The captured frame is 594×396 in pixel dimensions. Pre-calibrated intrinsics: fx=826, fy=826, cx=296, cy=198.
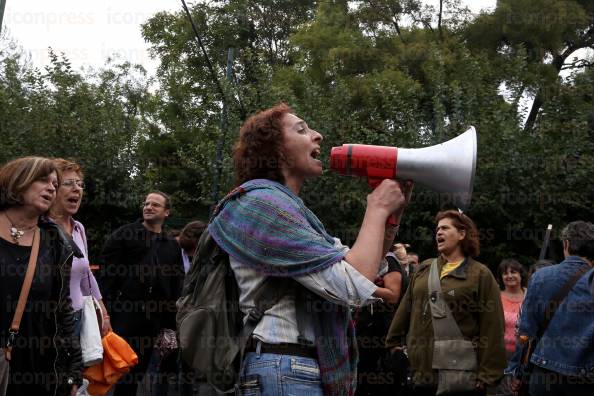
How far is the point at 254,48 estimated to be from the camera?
2830 centimetres

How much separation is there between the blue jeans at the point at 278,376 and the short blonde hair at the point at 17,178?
1.99 metres

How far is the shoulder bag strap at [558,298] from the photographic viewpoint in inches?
221

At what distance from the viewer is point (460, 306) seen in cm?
619

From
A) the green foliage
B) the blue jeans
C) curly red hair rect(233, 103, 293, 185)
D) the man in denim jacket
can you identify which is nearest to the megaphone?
curly red hair rect(233, 103, 293, 185)

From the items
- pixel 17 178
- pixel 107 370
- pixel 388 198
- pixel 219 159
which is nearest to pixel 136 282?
pixel 107 370

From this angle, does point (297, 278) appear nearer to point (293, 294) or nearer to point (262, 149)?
point (293, 294)

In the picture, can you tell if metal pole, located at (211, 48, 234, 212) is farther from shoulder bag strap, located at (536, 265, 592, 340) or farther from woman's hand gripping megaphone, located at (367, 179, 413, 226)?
woman's hand gripping megaphone, located at (367, 179, 413, 226)

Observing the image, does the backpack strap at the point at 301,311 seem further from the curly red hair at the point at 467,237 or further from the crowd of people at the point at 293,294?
the curly red hair at the point at 467,237

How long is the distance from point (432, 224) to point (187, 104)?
9.52 metres

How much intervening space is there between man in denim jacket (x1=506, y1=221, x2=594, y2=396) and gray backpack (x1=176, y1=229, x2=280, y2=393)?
3.21 meters

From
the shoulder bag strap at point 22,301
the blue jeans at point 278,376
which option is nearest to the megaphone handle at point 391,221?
the blue jeans at point 278,376

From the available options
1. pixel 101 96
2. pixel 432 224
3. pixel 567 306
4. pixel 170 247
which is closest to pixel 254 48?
pixel 101 96

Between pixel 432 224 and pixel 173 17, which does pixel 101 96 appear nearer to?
pixel 432 224

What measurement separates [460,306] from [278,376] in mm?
3682
